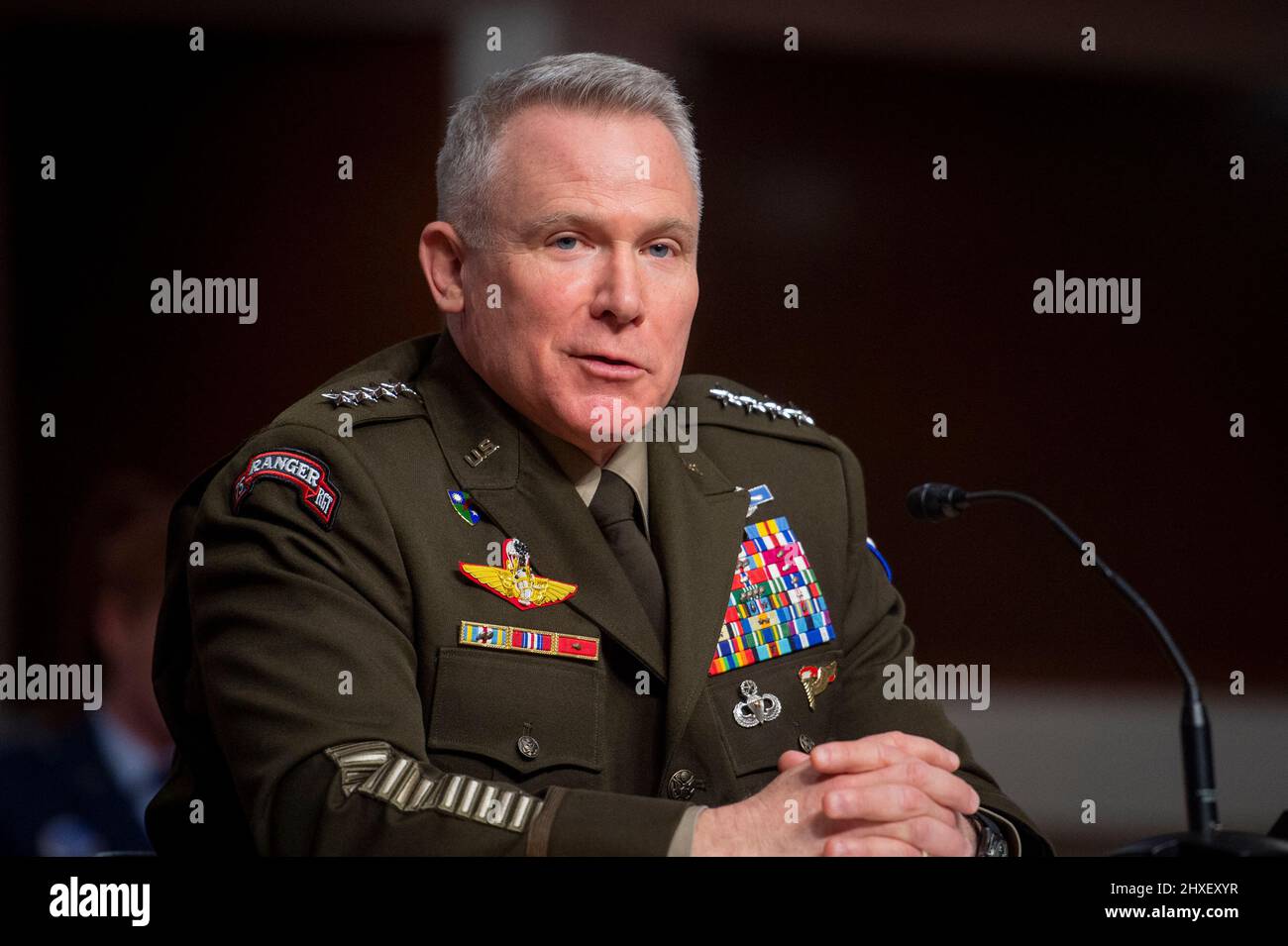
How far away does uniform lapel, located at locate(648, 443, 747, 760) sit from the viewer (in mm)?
1854

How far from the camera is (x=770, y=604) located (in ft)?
6.59

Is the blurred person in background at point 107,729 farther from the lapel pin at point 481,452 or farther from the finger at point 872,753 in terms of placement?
the finger at point 872,753

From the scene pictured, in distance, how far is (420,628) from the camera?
175cm

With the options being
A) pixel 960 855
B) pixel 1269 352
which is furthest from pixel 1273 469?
pixel 960 855

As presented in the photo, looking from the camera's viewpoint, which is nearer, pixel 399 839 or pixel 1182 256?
pixel 399 839

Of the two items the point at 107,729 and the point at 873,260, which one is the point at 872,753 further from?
the point at 107,729

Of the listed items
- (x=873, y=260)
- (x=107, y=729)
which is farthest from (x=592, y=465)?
(x=107, y=729)

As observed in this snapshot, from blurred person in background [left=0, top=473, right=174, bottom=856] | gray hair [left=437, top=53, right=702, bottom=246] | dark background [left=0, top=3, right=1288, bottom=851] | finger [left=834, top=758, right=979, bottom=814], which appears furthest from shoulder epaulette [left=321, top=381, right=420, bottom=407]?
blurred person in background [left=0, top=473, right=174, bottom=856]

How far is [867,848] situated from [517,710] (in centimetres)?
46

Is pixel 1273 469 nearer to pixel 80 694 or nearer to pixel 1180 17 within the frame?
pixel 1180 17

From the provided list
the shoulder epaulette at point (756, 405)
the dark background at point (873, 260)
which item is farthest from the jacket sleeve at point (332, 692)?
the dark background at point (873, 260)

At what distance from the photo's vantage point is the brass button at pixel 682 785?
1.84m

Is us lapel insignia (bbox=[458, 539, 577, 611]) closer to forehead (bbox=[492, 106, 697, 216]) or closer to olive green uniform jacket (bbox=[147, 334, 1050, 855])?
olive green uniform jacket (bbox=[147, 334, 1050, 855])
